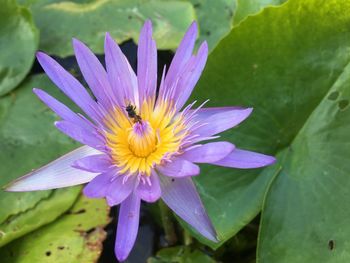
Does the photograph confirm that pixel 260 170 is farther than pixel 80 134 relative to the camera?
Yes

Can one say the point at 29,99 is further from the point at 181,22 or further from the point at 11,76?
the point at 181,22

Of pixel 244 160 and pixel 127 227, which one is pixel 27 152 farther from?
pixel 244 160

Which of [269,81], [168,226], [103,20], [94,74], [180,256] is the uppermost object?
[103,20]

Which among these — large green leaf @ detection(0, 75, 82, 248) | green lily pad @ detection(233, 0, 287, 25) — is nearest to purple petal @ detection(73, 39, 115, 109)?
large green leaf @ detection(0, 75, 82, 248)

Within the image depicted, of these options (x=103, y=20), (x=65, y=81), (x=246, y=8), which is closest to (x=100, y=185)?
(x=65, y=81)

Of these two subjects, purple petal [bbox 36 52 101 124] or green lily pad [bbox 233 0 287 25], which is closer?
purple petal [bbox 36 52 101 124]

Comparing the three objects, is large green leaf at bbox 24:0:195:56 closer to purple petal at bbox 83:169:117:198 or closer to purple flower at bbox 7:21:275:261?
purple flower at bbox 7:21:275:261

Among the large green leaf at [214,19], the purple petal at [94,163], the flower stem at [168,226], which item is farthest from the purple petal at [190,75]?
the large green leaf at [214,19]

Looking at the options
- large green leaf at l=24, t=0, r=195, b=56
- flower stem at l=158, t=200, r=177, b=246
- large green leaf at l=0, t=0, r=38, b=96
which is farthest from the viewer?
large green leaf at l=24, t=0, r=195, b=56
